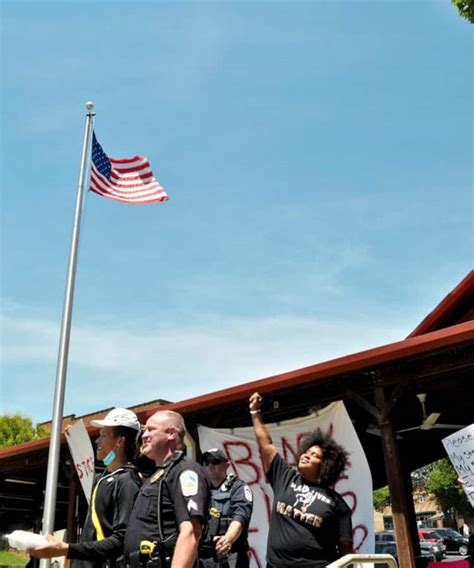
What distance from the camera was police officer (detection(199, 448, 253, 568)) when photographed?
4730mm

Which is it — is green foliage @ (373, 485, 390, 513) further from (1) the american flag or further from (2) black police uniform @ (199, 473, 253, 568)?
(2) black police uniform @ (199, 473, 253, 568)

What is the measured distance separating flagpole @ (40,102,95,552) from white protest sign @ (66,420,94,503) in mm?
424

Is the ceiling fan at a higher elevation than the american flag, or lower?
lower

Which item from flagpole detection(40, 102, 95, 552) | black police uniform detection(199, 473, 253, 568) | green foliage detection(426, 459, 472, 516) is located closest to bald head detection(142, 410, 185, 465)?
black police uniform detection(199, 473, 253, 568)

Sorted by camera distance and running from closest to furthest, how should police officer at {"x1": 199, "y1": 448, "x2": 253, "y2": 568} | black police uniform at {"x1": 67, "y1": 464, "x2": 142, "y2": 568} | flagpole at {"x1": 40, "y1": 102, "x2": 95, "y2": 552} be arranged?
1. black police uniform at {"x1": 67, "y1": 464, "x2": 142, "y2": 568}
2. police officer at {"x1": 199, "y1": 448, "x2": 253, "y2": 568}
3. flagpole at {"x1": 40, "y1": 102, "x2": 95, "y2": 552}

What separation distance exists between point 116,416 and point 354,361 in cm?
418

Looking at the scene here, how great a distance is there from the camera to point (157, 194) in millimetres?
11227

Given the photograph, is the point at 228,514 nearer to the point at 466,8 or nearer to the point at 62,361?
the point at 62,361

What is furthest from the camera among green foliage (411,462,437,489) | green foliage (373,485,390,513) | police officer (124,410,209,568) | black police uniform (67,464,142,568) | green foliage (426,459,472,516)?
green foliage (373,485,390,513)

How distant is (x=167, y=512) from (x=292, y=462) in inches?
217

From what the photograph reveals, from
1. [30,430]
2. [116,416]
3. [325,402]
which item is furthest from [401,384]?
[30,430]

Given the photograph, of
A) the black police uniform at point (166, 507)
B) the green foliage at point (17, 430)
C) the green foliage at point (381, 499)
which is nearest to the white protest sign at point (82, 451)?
the black police uniform at point (166, 507)

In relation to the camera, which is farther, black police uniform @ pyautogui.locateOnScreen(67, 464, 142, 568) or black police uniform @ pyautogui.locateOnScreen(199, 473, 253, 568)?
black police uniform @ pyautogui.locateOnScreen(199, 473, 253, 568)

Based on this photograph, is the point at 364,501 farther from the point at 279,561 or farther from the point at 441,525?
the point at 441,525
